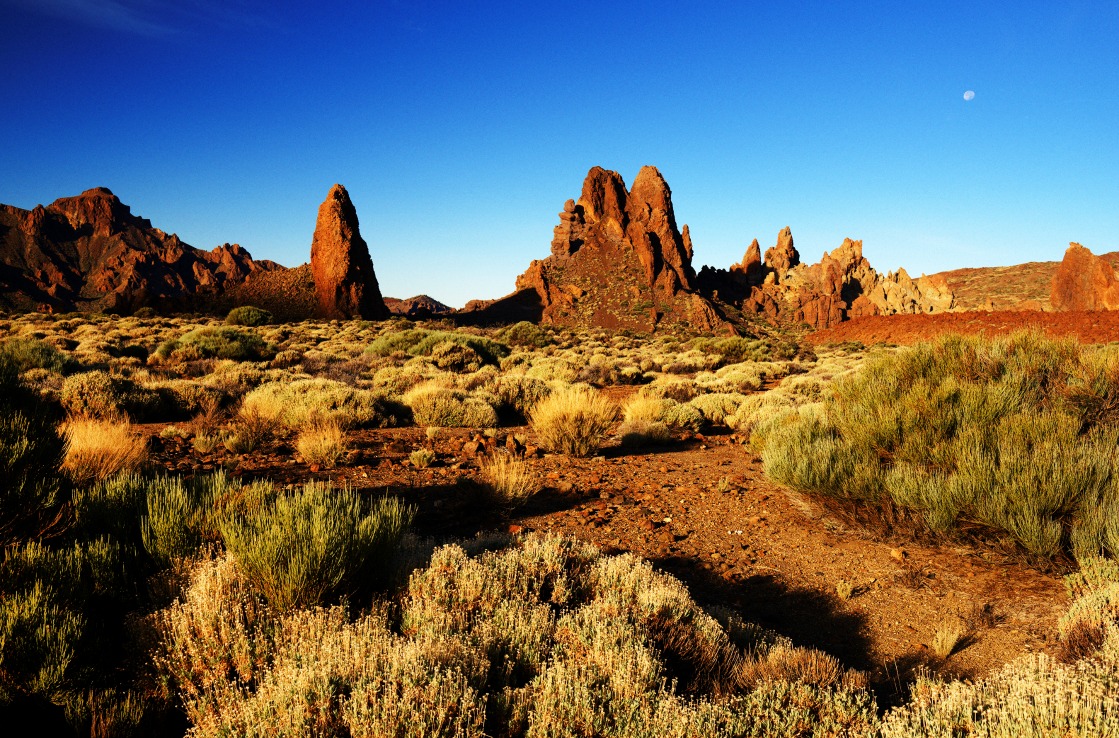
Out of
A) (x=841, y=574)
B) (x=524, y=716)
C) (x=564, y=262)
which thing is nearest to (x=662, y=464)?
(x=841, y=574)

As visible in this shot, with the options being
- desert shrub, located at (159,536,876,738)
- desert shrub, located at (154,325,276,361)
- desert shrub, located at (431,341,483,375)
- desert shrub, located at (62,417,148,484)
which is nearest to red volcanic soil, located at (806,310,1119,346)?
desert shrub, located at (431,341,483,375)

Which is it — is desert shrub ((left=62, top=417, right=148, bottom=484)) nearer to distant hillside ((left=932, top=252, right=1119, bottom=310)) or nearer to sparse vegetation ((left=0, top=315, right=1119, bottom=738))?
sparse vegetation ((left=0, top=315, right=1119, bottom=738))

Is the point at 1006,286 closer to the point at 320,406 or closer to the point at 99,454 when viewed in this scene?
the point at 320,406

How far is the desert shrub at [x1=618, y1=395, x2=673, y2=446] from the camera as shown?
30.9ft

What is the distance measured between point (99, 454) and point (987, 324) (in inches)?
1058

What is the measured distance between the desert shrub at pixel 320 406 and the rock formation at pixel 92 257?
9845cm

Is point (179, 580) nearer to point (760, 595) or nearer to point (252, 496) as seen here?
point (252, 496)

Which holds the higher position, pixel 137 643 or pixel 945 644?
pixel 137 643

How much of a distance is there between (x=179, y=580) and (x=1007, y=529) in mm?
6272

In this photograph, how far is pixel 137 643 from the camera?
9.05 ft

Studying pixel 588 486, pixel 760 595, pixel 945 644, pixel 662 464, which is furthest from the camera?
pixel 662 464

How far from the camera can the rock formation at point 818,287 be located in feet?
276

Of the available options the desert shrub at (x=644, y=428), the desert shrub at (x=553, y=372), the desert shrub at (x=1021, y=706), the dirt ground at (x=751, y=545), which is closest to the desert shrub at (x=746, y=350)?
the desert shrub at (x=553, y=372)

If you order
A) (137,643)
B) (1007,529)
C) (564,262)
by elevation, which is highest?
(564,262)
